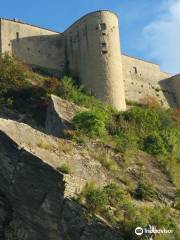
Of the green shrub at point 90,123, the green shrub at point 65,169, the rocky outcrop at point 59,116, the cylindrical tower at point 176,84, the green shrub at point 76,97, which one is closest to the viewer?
the green shrub at point 65,169

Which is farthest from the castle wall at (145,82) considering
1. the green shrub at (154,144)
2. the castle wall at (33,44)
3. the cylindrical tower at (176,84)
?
the green shrub at (154,144)

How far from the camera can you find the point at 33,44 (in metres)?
41.6

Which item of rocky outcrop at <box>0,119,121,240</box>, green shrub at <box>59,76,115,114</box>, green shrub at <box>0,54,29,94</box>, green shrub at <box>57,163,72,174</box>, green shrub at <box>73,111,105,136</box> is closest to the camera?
rocky outcrop at <box>0,119,121,240</box>

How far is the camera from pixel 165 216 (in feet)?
55.2

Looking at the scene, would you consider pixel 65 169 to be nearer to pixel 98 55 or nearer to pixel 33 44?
pixel 98 55

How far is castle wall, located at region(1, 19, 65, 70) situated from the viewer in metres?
40.4

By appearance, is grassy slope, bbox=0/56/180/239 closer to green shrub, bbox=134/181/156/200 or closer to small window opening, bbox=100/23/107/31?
green shrub, bbox=134/181/156/200

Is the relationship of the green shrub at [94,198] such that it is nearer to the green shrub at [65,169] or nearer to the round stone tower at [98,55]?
the green shrub at [65,169]

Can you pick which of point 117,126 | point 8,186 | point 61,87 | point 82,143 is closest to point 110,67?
point 61,87

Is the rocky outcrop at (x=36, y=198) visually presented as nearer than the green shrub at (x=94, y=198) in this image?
Yes

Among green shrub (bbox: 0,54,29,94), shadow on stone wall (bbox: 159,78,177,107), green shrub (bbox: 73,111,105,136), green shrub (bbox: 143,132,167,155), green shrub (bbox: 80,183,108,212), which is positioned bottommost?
green shrub (bbox: 80,183,108,212)

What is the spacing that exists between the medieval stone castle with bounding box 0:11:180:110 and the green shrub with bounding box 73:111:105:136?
13.7 m

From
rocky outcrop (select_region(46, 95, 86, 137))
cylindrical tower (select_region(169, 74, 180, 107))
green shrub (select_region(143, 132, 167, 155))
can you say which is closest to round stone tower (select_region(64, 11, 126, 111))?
cylindrical tower (select_region(169, 74, 180, 107))

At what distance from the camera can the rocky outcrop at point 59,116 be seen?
22.8 meters
